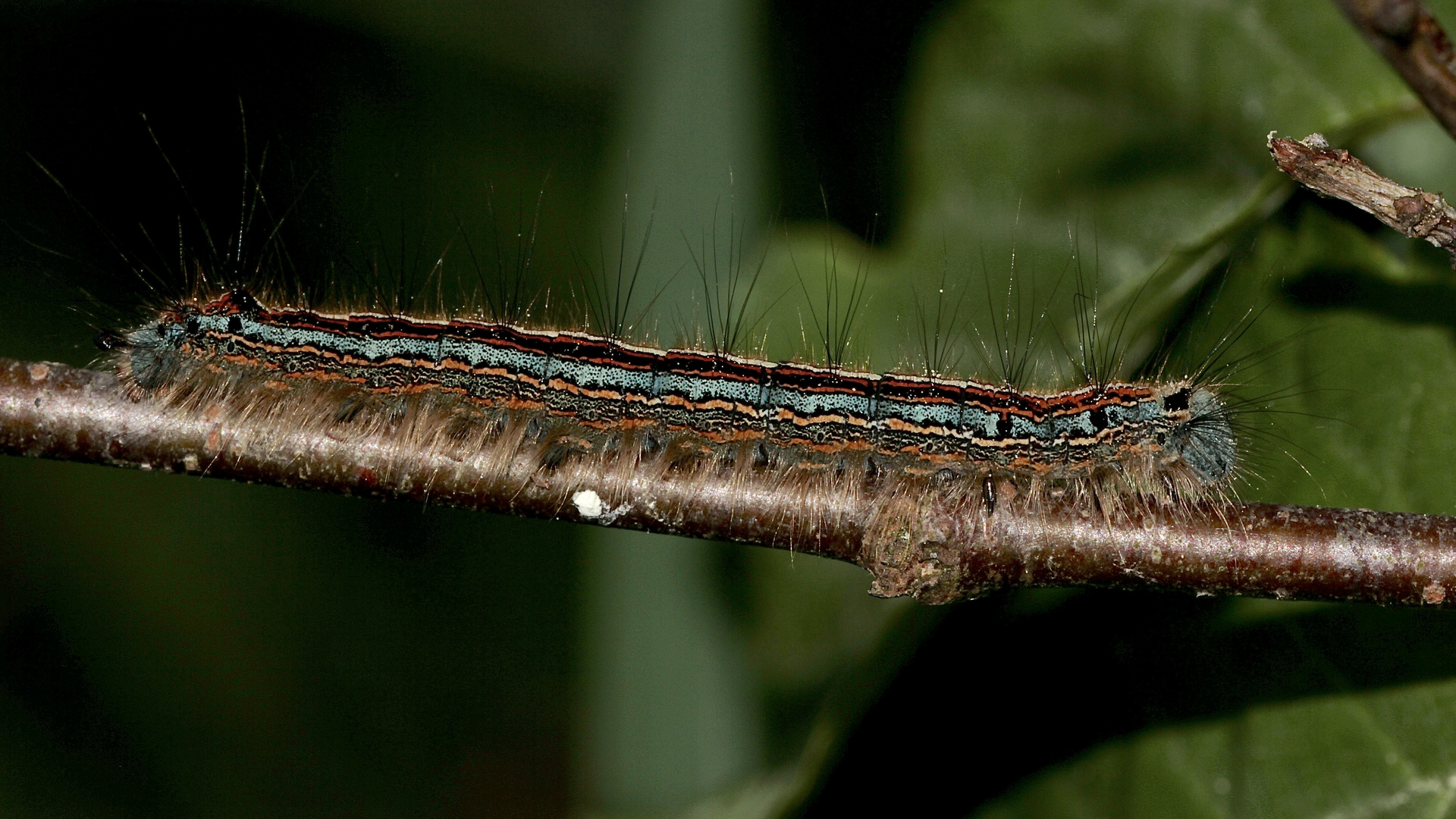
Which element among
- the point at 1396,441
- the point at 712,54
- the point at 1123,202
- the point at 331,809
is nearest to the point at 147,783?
the point at 331,809

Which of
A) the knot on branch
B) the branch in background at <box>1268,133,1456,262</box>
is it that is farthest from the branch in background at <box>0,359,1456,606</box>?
the branch in background at <box>1268,133,1456,262</box>

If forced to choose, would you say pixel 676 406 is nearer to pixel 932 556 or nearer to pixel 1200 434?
pixel 932 556

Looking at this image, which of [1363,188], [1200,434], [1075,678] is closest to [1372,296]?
[1200,434]

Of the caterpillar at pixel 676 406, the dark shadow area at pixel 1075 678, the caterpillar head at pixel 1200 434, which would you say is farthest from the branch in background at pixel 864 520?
the caterpillar head at pixel 1200 434

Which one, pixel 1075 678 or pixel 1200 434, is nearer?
pixel 1075 678

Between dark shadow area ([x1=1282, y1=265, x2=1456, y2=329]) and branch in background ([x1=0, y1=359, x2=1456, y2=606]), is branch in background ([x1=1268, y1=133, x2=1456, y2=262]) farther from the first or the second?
branch in background ([x1=0, y1=359, x2=1456, y2=606])

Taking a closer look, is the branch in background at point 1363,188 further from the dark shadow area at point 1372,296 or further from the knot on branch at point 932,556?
the knot on branch at point 932,556
